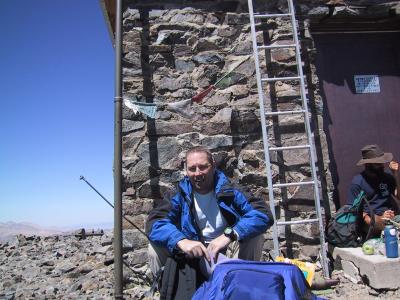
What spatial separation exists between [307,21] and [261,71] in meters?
0.91

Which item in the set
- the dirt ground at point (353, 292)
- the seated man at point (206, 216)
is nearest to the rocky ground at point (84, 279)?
the dirt ground at point (353, 292)

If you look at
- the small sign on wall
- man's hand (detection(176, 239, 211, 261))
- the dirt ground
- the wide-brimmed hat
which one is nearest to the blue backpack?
man's hand (detection(176, 239, 211, 261))

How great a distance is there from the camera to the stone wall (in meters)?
4.27

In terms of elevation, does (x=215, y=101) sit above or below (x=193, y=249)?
above

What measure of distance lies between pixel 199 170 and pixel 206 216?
390mm

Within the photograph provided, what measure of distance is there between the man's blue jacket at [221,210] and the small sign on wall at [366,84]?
8.78 ft

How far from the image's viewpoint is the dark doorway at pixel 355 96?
4711 millimetres

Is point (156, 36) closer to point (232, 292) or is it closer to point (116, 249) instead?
point (116, 249)

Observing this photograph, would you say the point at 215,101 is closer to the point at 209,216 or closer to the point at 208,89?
the point at 208,89

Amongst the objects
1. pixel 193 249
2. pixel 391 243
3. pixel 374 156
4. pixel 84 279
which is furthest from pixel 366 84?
pixel 84 279

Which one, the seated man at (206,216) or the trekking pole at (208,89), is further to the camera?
the trekking pole at (208,89)

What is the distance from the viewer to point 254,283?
216 centimetres

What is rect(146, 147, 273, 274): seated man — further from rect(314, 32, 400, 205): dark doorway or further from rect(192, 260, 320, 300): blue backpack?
rect(314, 32, 400, 205): dark doorway

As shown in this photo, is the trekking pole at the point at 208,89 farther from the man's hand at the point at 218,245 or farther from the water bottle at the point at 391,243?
the water bottle at the point at 391,243
